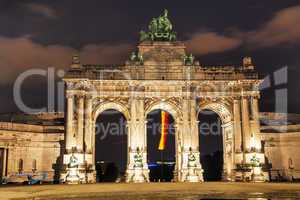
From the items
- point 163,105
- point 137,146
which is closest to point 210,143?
point 163,105

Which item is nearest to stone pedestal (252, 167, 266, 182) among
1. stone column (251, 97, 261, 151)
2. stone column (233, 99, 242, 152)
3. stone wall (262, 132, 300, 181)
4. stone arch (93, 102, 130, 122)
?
stone column (251, 97, 261, 151)

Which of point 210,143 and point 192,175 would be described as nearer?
point 192,175

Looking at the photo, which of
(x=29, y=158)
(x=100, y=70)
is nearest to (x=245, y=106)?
(x=100, y=70)

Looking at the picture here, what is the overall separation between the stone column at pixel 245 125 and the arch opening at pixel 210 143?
16.7m

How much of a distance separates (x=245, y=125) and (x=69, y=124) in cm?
2449

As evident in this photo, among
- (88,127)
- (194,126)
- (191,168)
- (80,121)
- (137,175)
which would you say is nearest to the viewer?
(137,175)

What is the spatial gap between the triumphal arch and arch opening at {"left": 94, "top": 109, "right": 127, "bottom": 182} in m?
16.7

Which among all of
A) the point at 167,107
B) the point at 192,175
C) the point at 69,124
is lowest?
the point at 192,175

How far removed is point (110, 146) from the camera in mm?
72938

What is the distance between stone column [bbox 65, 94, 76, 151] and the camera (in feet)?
171

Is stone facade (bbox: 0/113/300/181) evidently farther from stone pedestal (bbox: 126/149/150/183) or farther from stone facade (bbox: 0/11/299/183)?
stone pedestal (bbox: 126/149/150/183)

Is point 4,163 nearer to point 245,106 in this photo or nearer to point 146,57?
point 146,57

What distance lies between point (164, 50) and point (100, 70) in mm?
9931

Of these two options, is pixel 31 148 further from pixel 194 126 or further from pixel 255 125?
pixel 255 125
